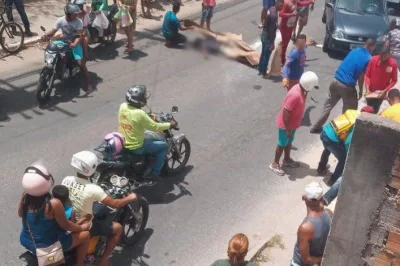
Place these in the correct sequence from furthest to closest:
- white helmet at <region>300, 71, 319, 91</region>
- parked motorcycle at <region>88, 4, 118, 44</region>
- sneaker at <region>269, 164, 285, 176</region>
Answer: parked motorcycle at <region>88, 4, 118, 44</region> → sneaker at <region>269, 164, 285, 176</region> → white helmet at <region>300, 71, 319, 91</region>

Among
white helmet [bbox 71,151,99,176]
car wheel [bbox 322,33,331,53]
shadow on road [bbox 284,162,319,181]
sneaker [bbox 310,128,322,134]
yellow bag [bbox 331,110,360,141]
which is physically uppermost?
white helmet [bbox 71,151,99,176]

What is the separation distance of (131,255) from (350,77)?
16.7 ft

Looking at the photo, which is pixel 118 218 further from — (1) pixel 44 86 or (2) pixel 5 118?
(1) pixel 44 86

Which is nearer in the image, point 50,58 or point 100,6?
point 50,58

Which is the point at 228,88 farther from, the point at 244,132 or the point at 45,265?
the point at 45,265

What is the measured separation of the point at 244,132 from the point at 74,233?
16.6 ft

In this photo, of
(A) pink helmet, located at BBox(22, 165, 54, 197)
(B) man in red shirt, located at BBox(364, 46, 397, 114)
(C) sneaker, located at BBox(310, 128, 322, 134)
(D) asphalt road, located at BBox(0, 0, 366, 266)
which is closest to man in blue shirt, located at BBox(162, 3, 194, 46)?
(D) asphalt road, located at BBox(0, 0, 366, 266)

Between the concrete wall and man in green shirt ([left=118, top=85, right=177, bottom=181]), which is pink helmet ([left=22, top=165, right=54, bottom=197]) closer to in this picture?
man in green shirt ([left=118, top=85, right=177, bottom=181])

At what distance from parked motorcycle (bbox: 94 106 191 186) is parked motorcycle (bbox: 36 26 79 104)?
3136 millimetres

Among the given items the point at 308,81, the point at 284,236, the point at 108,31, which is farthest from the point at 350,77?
the point at 108,31

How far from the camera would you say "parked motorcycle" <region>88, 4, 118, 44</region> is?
40.2ft

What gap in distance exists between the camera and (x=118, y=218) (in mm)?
6418

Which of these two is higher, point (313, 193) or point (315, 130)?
point (313, 193)

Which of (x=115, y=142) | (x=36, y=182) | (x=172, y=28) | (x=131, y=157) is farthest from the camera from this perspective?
(x=172, y=28)
